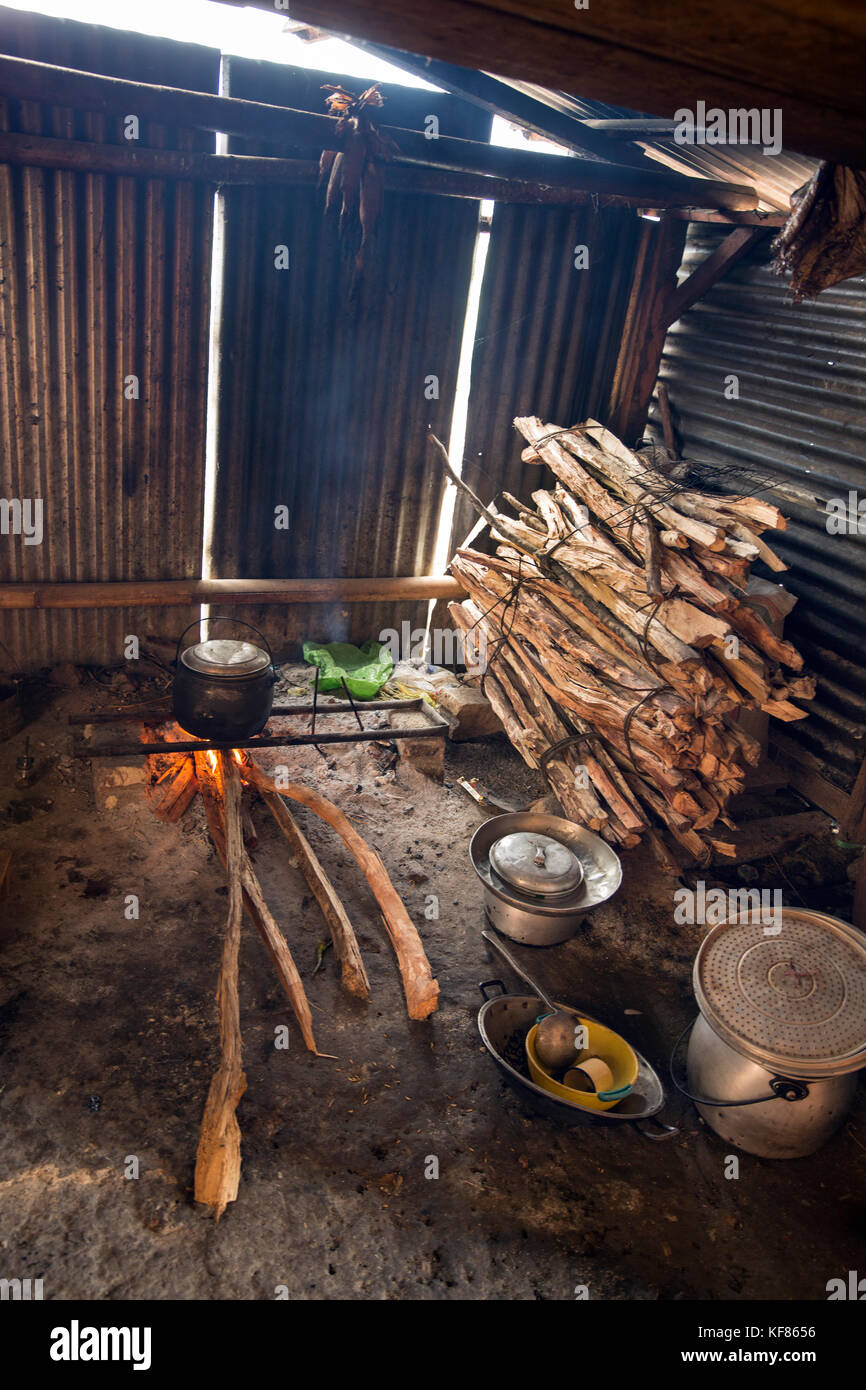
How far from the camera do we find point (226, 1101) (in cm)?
458

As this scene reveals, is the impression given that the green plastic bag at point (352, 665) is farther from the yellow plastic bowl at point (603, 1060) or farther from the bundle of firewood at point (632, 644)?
the yellow plastic bowl at point (603, 1060)

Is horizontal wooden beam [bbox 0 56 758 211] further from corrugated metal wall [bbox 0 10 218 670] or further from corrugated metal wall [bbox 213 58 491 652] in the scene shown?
corrugated metal wall [bbox 213 58 491 652]

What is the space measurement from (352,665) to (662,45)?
8.22 metres

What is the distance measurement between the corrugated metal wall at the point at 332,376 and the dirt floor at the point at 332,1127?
304 centimetres

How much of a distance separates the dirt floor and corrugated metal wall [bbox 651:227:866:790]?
217 cm

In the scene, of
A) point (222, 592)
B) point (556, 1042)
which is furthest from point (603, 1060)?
point (222, 592)

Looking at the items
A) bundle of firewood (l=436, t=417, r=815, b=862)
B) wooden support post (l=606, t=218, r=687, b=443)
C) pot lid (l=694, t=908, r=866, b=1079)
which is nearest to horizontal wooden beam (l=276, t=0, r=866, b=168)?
pot lid (l=694, t=908, r=866, b=1079)

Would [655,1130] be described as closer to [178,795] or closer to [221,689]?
[221,689]

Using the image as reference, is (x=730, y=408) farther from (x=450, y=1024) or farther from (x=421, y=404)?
(x=450, y=1024)

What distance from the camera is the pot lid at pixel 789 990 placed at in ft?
15.9

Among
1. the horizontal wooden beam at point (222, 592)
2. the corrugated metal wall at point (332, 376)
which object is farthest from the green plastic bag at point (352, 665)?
the horizontal wooden beam at point (222, 592)

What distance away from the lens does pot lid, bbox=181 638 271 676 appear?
6410mm

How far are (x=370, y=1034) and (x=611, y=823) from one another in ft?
8.26
